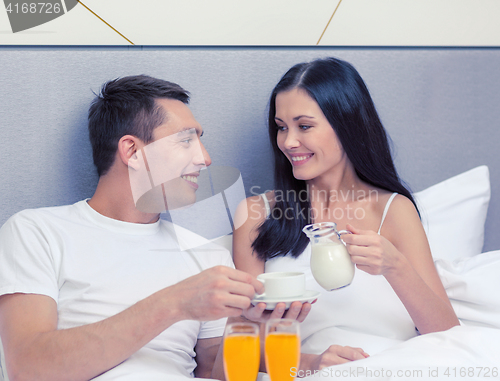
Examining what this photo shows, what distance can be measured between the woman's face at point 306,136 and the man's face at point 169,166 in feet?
0.94

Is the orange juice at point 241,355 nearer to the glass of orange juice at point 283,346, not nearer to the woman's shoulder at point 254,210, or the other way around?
the glass of orange juice at point 283,346

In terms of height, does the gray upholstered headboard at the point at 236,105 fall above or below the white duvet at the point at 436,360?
above

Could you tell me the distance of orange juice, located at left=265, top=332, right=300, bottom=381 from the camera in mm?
792

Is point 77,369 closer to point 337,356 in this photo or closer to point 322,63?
point 337,356

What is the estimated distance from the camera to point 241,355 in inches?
31.3

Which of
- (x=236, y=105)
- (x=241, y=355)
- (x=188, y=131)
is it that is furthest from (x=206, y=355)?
(x=236, y=105)

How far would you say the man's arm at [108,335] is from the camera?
826 mm

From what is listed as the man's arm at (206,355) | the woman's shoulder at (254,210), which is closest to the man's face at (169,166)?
the woman's shoulder at (254,210)

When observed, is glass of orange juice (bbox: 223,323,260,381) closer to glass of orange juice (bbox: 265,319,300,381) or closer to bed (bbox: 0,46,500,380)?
glass of orange juice (bbox: 265,319,300,381)

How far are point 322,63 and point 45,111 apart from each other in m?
0.93

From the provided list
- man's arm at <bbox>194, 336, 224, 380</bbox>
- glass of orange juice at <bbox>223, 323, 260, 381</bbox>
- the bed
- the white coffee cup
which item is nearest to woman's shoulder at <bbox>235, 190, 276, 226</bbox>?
the bed

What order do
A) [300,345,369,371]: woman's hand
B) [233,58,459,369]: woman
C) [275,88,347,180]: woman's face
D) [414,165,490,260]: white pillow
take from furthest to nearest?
[414,165,490,260]: white pillow < [275,88,347,180]: woman's face < [233,58,459,369]: woman < [300,345,369,371]: woman's hand

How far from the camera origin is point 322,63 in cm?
137

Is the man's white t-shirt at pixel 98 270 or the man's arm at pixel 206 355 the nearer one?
the man's white t-shirt at pixel 98 270
